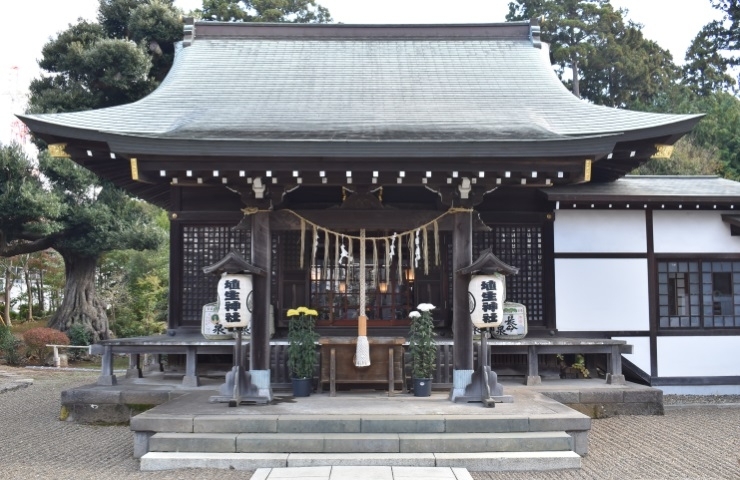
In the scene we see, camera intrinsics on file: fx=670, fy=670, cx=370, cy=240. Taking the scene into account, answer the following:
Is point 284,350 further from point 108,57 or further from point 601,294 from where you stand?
point 108,57

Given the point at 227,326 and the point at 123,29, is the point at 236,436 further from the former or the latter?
the point at 123,29

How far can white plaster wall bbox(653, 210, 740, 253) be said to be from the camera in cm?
1208

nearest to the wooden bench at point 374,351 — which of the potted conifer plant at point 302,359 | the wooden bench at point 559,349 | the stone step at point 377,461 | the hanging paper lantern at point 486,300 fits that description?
the wooden bench at point 559,349

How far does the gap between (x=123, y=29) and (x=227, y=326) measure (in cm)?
1512

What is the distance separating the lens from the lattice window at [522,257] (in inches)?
464

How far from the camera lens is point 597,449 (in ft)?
27.1

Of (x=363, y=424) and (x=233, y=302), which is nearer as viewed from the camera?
(x=363, y=424)

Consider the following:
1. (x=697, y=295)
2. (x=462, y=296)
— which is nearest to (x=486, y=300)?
(x=462, y=296)

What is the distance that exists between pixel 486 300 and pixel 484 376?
0.99 m

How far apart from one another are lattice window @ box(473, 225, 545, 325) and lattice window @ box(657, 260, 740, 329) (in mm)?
2270

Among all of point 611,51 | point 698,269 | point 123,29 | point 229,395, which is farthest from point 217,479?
point 611,51

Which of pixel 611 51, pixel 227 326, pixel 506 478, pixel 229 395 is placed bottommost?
pixel 506 478

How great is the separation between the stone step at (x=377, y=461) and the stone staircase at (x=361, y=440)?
1 cm

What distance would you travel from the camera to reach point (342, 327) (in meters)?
11.6
